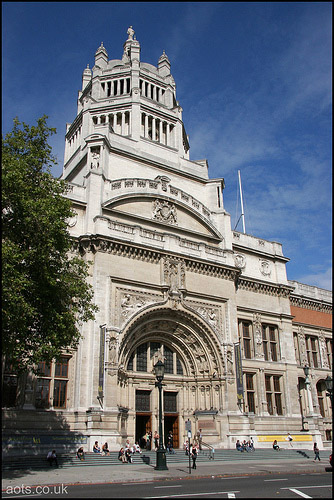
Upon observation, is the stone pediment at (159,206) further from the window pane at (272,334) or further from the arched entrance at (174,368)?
the window pane at (272,334)

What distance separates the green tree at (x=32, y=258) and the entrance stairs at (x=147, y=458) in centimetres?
602

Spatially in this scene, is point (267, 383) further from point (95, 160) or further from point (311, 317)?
point (95, 160)

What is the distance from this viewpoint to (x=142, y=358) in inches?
1340

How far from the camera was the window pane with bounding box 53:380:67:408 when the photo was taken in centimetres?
2841

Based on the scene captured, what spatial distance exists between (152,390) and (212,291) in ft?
30.2

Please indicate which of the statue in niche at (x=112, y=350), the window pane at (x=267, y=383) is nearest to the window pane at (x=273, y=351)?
the window pane at (x=267, y=383)

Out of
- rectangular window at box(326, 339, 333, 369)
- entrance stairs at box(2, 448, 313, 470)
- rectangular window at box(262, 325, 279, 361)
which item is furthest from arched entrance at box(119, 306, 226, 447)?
rectangular window at box(326, 339, 333, 369)

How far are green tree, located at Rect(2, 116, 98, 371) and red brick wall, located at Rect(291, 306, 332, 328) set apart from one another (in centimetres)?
2926

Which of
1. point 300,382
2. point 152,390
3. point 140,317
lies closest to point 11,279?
point 140,317

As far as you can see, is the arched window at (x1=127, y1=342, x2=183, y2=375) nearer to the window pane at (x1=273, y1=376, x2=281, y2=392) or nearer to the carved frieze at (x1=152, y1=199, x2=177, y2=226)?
the window pane at (x1=273, y1=376, x2=281, y2=392)

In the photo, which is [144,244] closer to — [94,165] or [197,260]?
[197,260]

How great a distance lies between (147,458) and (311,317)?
87.6ft

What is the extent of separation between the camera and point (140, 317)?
31.9 metres

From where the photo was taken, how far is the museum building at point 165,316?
28562 millimetres
